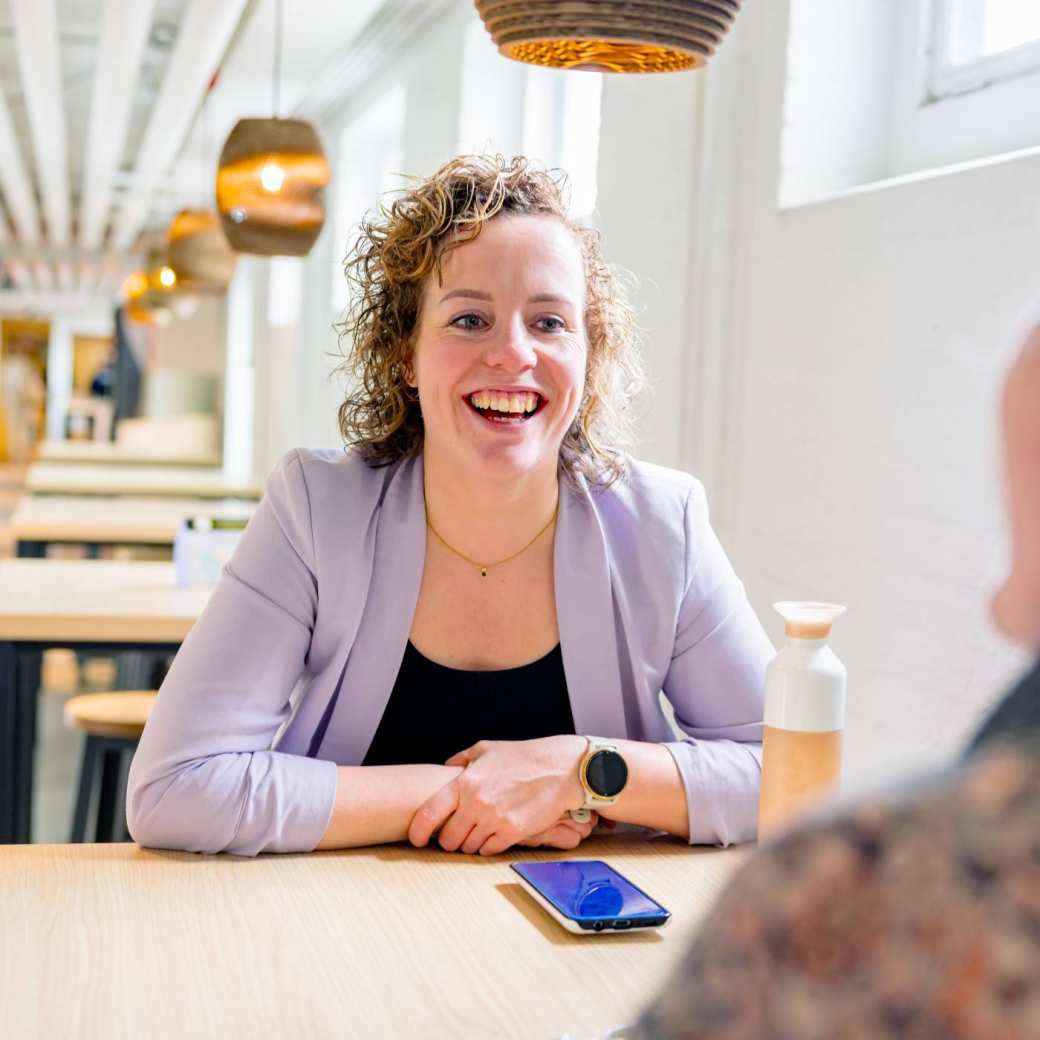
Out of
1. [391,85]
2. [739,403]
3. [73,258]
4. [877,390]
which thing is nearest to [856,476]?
[877,390]

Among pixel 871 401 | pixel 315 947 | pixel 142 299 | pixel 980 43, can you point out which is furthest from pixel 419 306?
pixel 142 299

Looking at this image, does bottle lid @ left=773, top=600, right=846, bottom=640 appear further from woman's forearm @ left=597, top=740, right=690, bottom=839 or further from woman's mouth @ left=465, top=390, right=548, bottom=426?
woman's mouth @ left=465, top=390, right=548, bottom=426

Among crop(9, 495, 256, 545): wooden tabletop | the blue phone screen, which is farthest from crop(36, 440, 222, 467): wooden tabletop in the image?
the blue phone screen

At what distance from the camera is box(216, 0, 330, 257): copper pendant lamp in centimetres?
330

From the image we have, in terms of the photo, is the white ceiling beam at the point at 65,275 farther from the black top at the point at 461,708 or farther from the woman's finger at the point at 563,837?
the woman's finger at the point at 563,837

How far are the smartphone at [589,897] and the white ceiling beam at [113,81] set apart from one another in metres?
4.43

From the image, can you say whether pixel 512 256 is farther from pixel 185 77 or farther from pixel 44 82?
pixel 44 82

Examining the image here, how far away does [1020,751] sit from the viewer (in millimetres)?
322

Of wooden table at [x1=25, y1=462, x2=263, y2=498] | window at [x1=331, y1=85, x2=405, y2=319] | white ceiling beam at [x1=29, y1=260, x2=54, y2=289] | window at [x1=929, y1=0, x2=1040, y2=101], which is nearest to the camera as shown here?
window at [x1=929, y1=0, x2=1040, y2=101]

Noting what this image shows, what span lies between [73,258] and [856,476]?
51.9 ft

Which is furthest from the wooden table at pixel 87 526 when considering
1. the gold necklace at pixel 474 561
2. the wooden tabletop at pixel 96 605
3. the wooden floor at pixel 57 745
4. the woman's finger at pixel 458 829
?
the woman's finger at pixel 458 829

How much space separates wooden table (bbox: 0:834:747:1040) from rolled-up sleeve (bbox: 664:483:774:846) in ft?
0.69

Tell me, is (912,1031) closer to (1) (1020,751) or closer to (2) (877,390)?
(1) (1020,751)

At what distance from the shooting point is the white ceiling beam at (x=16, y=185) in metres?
8.27
